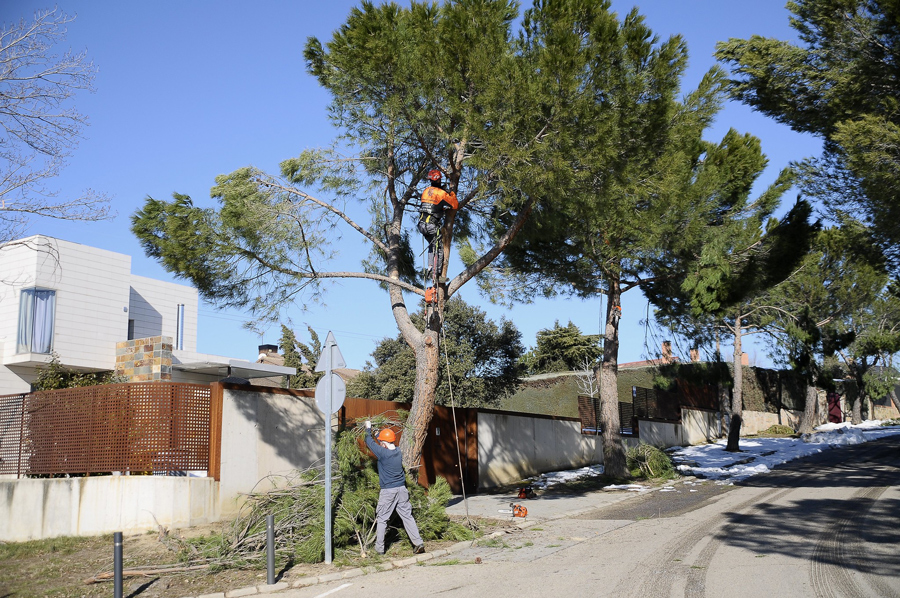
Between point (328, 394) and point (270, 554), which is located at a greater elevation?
point (328, 394)

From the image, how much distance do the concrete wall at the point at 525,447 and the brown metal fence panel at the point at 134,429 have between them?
7814 mm

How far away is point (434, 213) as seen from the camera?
11.6 m

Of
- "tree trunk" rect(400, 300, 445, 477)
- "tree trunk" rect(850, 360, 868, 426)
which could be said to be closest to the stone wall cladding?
"tree trunk" rect(400, 300, 445, 477)

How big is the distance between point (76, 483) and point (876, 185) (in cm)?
1555

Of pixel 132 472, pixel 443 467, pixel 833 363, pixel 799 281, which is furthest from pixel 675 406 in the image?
pixel 132 472

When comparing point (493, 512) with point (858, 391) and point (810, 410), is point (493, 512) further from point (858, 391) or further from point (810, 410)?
point (858, 391)

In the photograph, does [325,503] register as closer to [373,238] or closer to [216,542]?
[216,542]

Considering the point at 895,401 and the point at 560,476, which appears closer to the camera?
the point at 560,476

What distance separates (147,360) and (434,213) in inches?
427

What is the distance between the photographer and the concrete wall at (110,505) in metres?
10.9

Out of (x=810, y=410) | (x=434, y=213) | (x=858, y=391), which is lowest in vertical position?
(x=810, y=410)

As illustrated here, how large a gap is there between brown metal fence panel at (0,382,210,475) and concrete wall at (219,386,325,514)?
15.5 inches

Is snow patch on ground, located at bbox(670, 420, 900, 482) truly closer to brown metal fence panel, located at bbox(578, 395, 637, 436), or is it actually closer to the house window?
brown metal fence panel, located at bbox(578, 395, 637, 436)

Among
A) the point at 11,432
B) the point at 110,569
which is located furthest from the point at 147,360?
the point at 110,569
